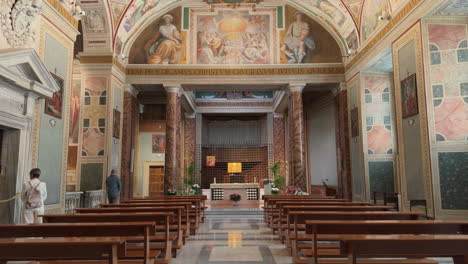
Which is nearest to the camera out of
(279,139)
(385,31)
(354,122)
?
(385,31)

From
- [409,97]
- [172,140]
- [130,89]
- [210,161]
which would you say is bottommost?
[210,161]

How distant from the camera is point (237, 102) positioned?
22.4 metres

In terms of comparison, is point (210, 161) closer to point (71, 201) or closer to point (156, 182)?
point (156, 182)

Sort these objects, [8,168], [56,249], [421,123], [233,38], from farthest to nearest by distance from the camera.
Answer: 1. [233,38]
2. [421,123]
3. [8,168]
4. [56,249]

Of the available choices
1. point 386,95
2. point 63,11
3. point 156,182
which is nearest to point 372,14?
point 386,95

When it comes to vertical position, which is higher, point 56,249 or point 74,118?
point 74,118

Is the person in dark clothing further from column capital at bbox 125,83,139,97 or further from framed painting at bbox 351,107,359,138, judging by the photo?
framed painting at bbox 351,107,359,138

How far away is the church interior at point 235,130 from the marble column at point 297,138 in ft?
0.20

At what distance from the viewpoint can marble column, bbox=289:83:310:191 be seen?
48.9 ft

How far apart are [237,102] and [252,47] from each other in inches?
279

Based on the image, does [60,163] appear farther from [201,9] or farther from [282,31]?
[282,31]

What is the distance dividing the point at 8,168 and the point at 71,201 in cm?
337

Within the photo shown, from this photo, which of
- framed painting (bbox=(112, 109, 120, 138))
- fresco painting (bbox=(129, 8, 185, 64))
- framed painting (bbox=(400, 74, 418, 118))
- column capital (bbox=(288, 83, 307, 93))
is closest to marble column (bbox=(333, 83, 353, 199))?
column capital (bbox=(288, 83, 307, 93))

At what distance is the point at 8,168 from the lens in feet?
23.6
